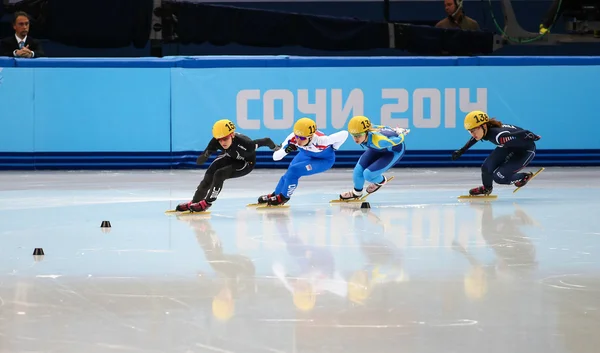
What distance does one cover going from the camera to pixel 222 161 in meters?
10.7

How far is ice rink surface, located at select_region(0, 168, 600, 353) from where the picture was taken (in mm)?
5070

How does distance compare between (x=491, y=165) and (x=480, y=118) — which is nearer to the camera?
(x=480, y=118)

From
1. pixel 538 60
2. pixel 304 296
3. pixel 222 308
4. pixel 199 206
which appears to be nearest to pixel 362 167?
pixel 199 206

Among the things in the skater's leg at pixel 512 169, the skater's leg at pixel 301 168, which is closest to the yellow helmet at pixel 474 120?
the skater's leg at pixel 512 169

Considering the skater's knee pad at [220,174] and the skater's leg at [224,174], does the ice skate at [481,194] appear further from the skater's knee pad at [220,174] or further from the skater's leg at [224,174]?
the skater's knee pad at [220,174]

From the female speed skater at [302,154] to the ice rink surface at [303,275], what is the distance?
27 cm

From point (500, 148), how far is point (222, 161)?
347 cm

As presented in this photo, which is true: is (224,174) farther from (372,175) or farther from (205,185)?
(372,175)

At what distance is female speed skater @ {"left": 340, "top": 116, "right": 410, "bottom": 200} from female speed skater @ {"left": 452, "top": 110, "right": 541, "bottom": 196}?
800mm

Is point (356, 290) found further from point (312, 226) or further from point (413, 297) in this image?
point (312, 226)

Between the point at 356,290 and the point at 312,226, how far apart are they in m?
3.02

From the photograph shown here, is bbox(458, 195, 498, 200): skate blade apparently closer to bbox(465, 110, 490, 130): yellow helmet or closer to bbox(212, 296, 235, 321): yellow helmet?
bbox(465, 110, 490, 130): yellow helmet

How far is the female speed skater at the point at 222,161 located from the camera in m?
10.2

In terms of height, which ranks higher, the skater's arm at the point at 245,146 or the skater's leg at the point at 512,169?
the skater's arm at the point at 245,146
